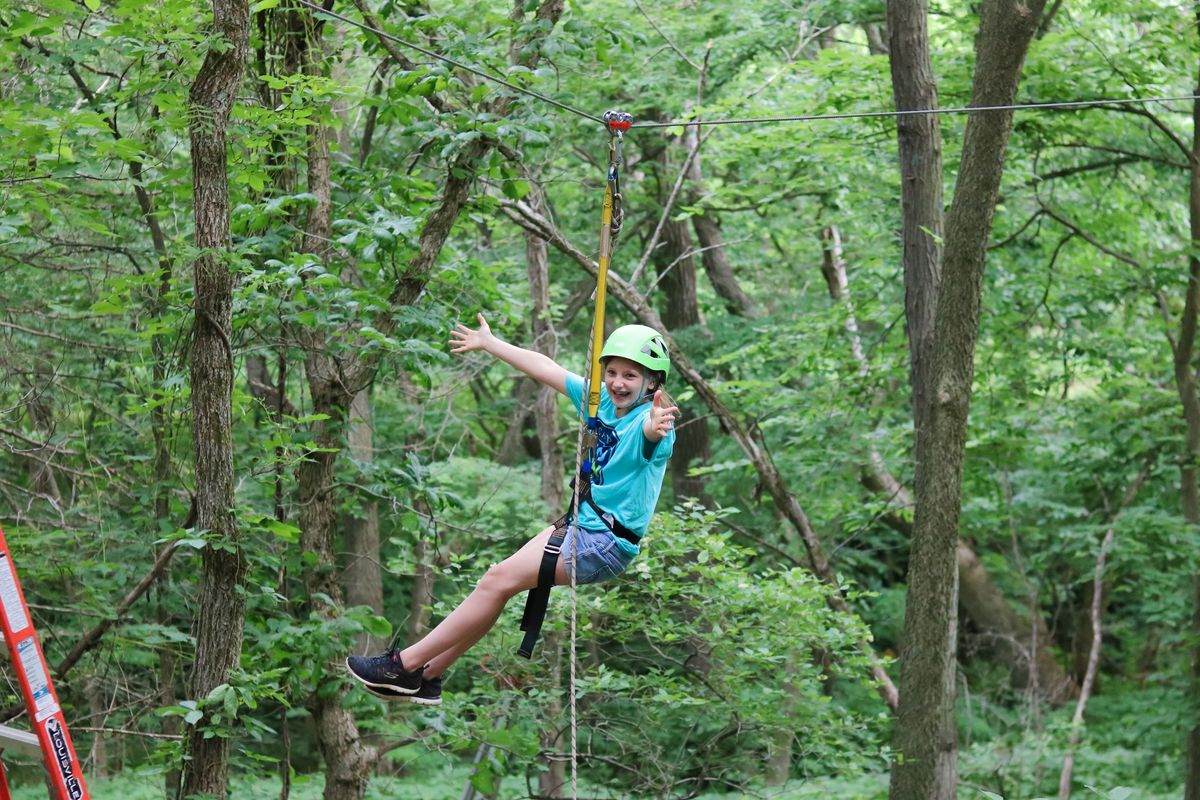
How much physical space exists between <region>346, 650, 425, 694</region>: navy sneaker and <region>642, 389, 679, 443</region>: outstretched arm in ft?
3.86

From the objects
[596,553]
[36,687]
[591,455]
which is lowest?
[36,687]

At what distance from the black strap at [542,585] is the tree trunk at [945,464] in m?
3.28

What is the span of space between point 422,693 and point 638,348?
140cm

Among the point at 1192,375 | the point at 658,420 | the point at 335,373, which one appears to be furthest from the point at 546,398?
the point at 658,420

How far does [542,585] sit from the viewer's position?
145 inches

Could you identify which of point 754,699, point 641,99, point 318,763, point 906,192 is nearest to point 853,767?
point 754,699

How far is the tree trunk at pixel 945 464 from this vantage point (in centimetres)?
606

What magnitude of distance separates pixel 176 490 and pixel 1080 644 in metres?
12.1

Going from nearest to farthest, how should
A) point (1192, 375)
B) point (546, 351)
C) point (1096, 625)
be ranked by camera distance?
point (1192, 375)
point (546, 351)
point (1096, 625)

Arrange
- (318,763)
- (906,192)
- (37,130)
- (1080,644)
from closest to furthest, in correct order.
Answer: (37,130), (906,192), (318,763), (1080,644)

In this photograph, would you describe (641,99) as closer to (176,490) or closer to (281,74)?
(281,74)

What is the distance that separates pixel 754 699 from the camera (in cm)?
645

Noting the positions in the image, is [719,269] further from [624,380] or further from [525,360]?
[624,380]

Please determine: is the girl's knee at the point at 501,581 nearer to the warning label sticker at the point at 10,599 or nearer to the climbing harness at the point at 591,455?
the climbing harness at the point at 591,455
